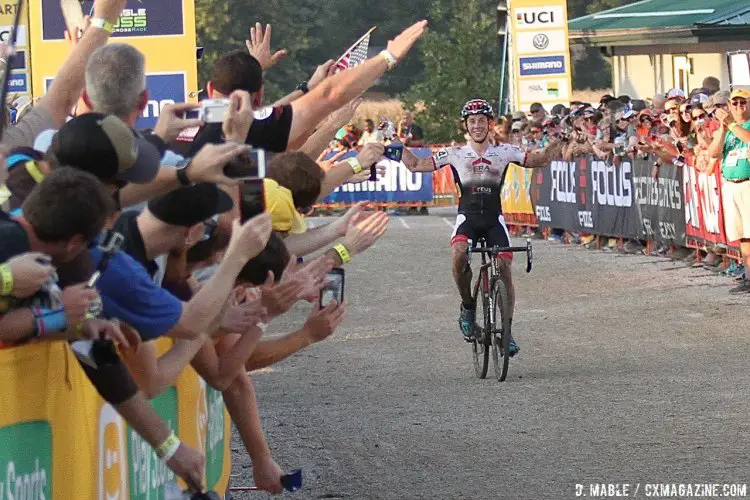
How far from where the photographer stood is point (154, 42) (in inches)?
541

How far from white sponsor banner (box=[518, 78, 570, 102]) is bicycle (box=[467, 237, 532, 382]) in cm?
2378

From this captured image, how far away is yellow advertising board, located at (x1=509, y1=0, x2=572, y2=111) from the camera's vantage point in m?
36.8

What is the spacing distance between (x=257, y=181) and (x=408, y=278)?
16179mm

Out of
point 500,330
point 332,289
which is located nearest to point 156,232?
point 332,289

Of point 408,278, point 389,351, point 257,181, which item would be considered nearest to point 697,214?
point 408,278

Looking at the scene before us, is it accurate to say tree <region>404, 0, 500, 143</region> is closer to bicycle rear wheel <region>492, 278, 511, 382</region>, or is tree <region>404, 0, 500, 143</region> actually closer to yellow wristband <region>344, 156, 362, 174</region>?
bicycle rear wheel <region>492, 278, 511, 382</region>

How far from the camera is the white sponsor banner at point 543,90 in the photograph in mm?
36875

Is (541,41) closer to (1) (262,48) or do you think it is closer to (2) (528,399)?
(2) (528,399)

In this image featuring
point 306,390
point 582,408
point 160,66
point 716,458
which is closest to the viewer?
point 716,458

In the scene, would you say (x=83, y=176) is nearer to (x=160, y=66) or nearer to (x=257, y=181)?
(x=257, y=181)

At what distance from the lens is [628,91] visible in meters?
45.5

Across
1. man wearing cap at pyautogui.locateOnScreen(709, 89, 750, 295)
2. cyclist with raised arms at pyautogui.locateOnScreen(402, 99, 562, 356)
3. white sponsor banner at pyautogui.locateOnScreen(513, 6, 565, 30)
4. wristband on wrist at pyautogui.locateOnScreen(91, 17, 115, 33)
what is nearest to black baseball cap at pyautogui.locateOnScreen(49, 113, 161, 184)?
wristband on wrist at pyautogui.locateOnScreen(91, 17, 115, 33)

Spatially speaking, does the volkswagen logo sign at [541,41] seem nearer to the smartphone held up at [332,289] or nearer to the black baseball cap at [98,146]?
the smartphone held up at [332,289]

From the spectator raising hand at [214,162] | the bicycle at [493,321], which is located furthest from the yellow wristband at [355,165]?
the bicycle at [493,321]
